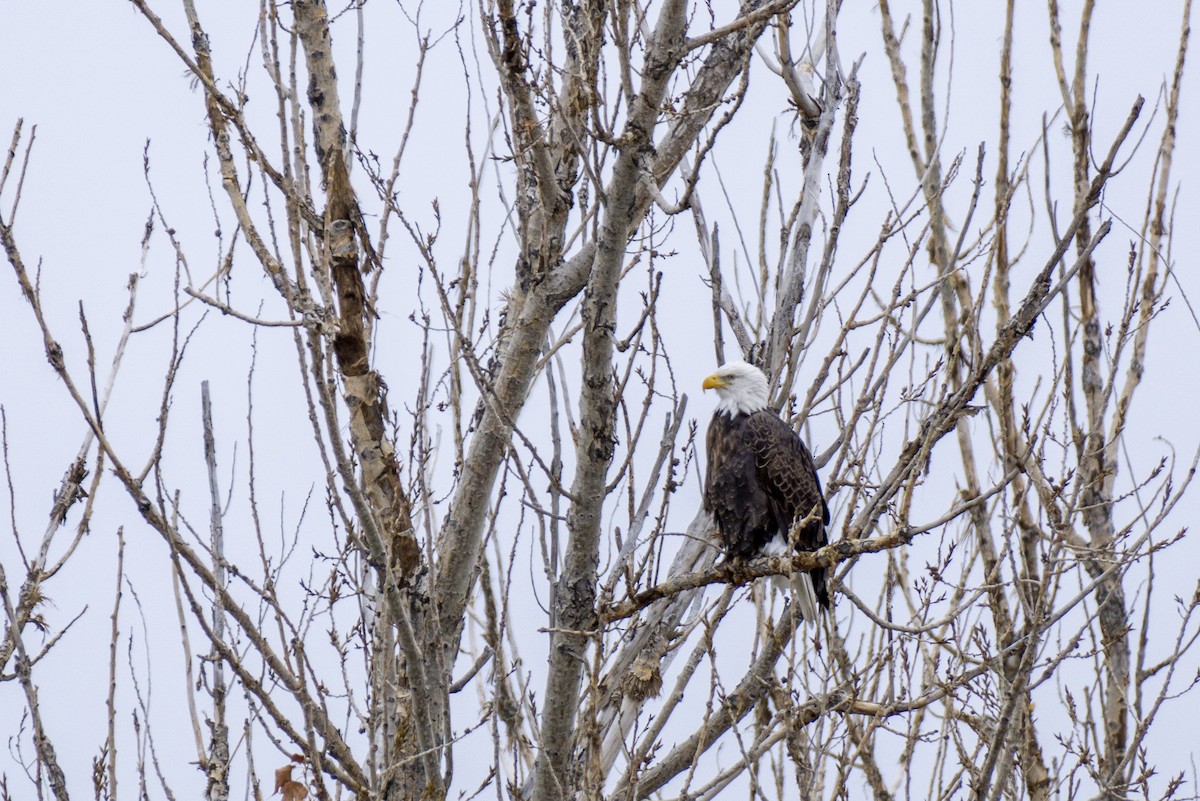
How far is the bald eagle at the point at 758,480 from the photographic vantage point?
469 centimetres

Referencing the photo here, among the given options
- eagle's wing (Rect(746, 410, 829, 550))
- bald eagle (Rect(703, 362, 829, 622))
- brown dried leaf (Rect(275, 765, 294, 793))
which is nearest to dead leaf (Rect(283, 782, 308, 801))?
brown dried leaf (Rect(275, 765, 294, 793))

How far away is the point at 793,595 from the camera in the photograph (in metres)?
3.75

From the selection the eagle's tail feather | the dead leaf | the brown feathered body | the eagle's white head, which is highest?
the eagle's white head

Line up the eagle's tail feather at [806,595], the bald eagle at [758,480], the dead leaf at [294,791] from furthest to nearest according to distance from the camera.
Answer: the bald eagle at [758,480]
the eagle's tail feather at [806,595]
the dead leaf at [294,791]

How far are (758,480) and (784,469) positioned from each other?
12 centimetres

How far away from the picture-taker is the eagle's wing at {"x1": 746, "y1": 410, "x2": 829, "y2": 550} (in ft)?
15.6

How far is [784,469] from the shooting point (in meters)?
4.76

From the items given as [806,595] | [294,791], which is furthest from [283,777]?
[806,595]

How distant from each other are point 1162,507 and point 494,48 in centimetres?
255

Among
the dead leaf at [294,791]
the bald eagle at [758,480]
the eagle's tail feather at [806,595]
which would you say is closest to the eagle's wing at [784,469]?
the bald eagle at [758,480]

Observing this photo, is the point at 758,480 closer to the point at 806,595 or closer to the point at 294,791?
the point at 806,595

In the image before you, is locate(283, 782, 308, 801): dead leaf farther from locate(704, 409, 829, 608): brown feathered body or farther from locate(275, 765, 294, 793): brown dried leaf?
locate(704, 409, 829, 608): brown feathered body

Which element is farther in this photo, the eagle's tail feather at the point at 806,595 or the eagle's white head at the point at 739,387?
the eagle's white head at the point at 739,387

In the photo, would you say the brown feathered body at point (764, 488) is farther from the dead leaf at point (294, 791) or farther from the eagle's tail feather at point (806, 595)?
the dead leaf at point (294, 791)
